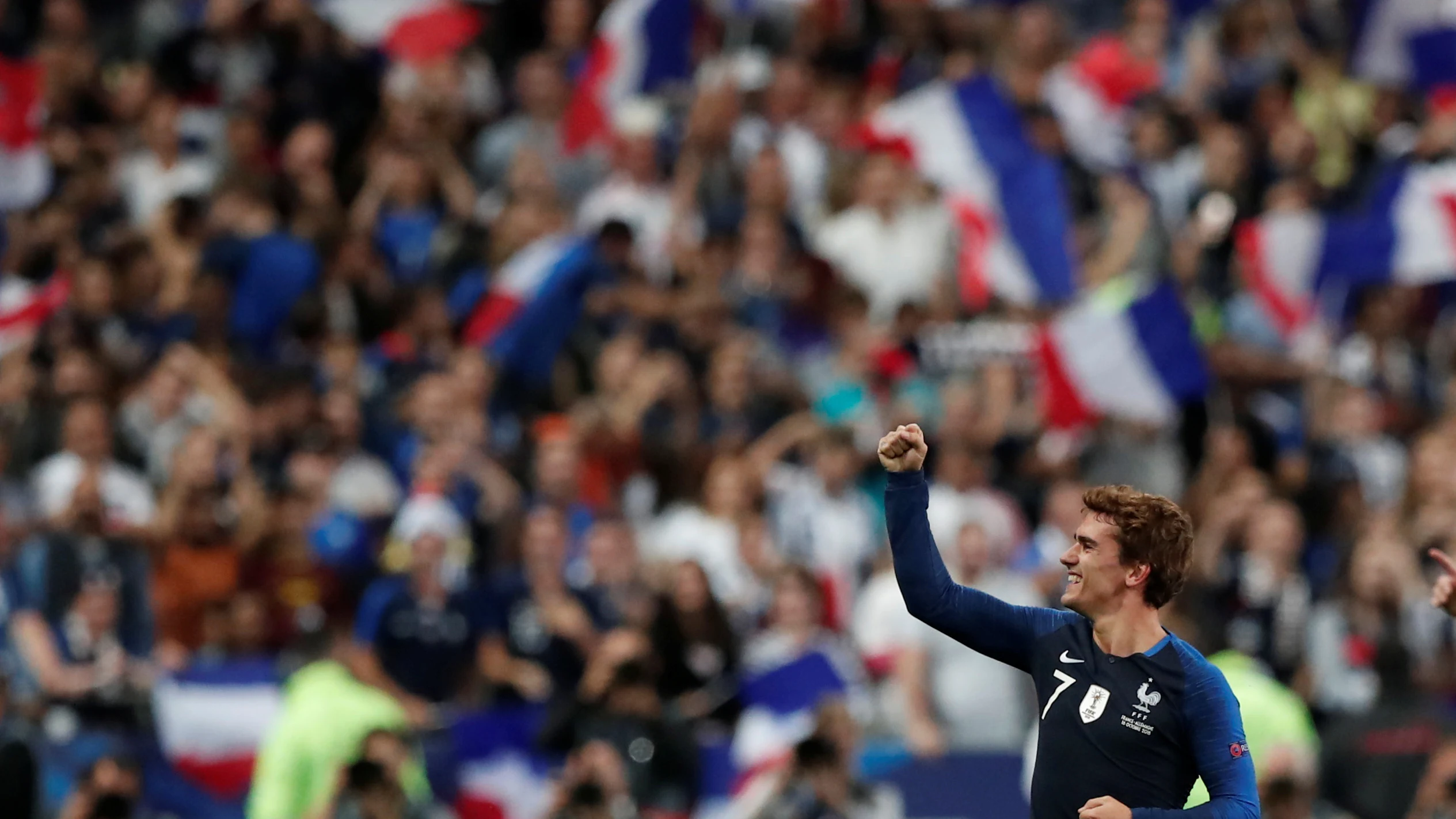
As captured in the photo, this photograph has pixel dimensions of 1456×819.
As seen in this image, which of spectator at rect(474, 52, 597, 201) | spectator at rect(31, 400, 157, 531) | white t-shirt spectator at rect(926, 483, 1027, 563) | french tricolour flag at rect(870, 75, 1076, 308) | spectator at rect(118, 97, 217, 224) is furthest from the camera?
spectator at rect(474, 52, 597, 201)

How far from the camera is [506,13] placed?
757 inches

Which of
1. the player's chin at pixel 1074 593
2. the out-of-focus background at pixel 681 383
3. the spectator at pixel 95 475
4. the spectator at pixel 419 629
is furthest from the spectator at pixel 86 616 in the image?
the player's chin at pixel 1074 593

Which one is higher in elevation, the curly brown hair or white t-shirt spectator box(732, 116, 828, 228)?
the curly brown hair

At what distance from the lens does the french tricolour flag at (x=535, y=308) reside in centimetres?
1527

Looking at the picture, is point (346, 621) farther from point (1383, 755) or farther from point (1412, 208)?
point (1412, 208)

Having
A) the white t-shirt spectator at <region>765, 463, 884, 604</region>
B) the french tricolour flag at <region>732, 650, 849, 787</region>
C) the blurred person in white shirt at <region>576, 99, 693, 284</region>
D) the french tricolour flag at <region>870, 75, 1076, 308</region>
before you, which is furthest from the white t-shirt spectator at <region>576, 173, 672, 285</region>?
the french tricolour flag at <region>732, 650, 849, 787</region>

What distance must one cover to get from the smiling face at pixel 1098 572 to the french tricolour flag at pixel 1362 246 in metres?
9.71

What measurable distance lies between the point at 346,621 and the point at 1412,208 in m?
7.73

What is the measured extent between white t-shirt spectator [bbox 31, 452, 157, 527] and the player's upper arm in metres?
7.78

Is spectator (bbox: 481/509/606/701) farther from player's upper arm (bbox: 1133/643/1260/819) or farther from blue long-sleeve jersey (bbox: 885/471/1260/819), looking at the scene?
player's upper arm (bbox: 1133/643/1260/819)

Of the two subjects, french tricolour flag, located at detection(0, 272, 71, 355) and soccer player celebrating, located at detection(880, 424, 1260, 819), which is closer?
soccer player celebrating, located at detection(880, 424, 1260, 819)

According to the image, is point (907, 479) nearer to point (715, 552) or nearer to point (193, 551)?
point (715, 552)

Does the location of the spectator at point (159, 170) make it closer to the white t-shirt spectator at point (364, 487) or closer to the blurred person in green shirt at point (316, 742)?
the white t-shirt spectator at point (364, 487)

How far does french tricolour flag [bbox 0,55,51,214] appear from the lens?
16359mm
